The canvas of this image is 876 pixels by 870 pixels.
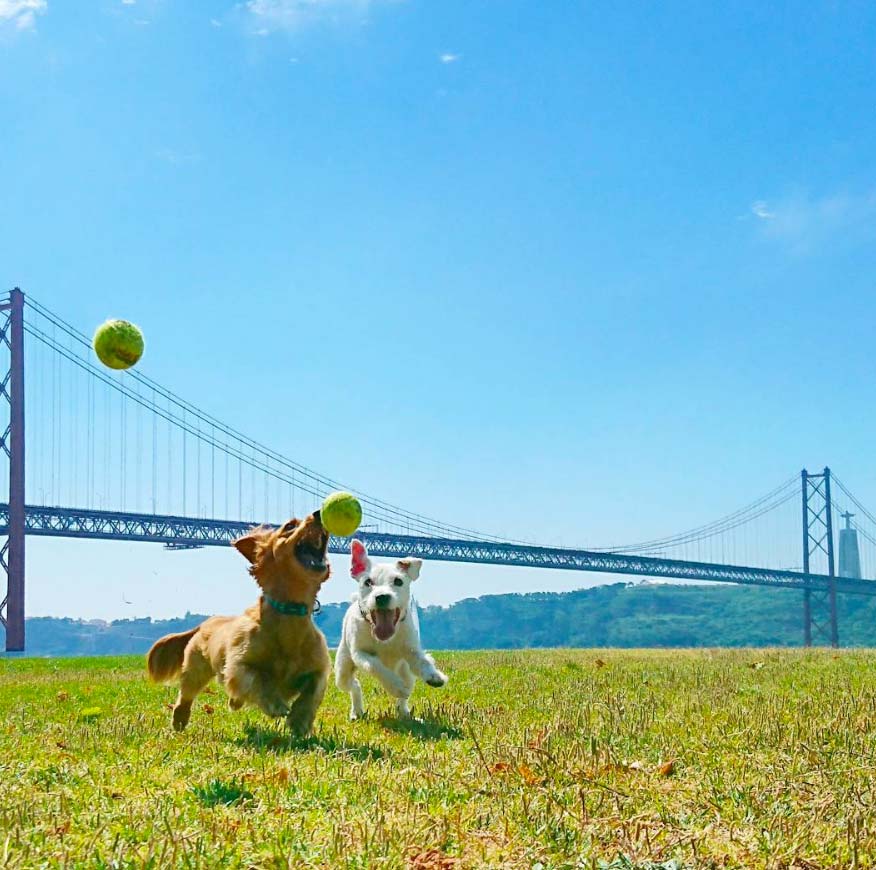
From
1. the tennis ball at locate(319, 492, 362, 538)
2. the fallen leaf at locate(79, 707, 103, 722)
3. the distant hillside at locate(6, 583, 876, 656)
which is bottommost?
the distant hillside at locate(6, 583, 876, 656)

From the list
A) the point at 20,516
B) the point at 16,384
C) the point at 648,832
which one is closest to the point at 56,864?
the point at 648,832

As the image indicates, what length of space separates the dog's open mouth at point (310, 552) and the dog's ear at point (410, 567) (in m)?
0.98

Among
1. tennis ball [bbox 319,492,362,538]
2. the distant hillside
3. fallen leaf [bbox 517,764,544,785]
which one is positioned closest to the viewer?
fallen leaf [bbox 517,764,544,785]

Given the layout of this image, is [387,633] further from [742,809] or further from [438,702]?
[742,809]

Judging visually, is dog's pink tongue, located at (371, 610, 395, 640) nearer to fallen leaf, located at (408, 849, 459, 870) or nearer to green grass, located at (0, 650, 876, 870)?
green grass, located at (0, 650, 876, 870)

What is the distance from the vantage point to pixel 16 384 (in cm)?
3259

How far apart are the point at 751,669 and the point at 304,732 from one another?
193 inches

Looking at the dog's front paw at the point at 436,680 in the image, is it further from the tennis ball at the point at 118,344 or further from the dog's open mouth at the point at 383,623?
the tennis ball at the point at 118,344

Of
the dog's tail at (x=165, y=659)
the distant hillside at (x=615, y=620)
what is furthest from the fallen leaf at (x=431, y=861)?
the distant hillside at (x=615, y=620)

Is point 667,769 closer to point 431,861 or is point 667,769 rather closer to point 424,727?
point 431,861

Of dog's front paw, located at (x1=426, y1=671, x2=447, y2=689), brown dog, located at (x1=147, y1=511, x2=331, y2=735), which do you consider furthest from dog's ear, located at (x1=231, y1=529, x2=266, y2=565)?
dog's front paw, located at (x1=426, y1=671, x2=447, y2=689)

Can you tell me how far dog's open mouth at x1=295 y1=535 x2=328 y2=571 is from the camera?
4.53 meters

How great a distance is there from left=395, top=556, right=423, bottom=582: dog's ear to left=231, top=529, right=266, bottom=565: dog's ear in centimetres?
97

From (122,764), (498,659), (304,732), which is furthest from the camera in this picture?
(498,659)
